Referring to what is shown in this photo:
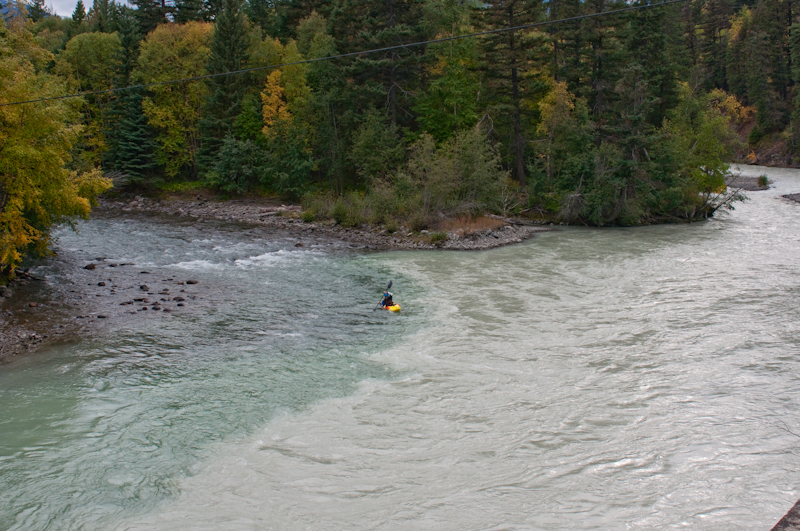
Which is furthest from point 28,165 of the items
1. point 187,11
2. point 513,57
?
point 187,11

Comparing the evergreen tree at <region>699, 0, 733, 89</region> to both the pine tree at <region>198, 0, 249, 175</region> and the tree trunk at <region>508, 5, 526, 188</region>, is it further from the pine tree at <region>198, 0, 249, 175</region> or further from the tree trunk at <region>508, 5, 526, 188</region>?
the pine tree at <region>198, 0, 249, 175</region>

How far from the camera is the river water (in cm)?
820

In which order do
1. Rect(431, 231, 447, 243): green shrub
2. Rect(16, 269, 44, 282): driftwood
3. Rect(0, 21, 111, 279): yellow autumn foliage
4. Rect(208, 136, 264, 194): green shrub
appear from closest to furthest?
Rect(0, 21, 111, 279): yellow autumn foliage < Rect(16, 269, 44, 282): driftwood < Rect(431, 231, 447, 243): green shrub < Rect(208, 136, 264, 194): green shrub

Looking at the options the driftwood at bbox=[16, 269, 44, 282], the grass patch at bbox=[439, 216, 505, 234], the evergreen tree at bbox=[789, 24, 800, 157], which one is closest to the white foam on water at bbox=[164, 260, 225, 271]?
the driftwood at bbox=[16, 269, 44, 282]

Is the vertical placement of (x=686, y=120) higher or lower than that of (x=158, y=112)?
lower

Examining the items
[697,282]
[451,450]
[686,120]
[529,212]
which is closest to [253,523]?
[451,450]

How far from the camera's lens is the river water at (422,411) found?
8195mm

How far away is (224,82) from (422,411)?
148 feet

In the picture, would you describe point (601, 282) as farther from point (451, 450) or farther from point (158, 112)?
point (158, 112)

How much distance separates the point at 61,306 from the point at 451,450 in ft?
48.6

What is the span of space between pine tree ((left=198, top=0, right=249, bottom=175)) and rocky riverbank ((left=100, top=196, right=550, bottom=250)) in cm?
552

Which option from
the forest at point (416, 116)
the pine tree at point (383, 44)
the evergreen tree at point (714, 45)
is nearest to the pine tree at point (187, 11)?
the forest at point (416, 116)

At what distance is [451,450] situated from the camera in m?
9.68

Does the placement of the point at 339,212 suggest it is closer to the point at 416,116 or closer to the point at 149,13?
the point at 416,116
